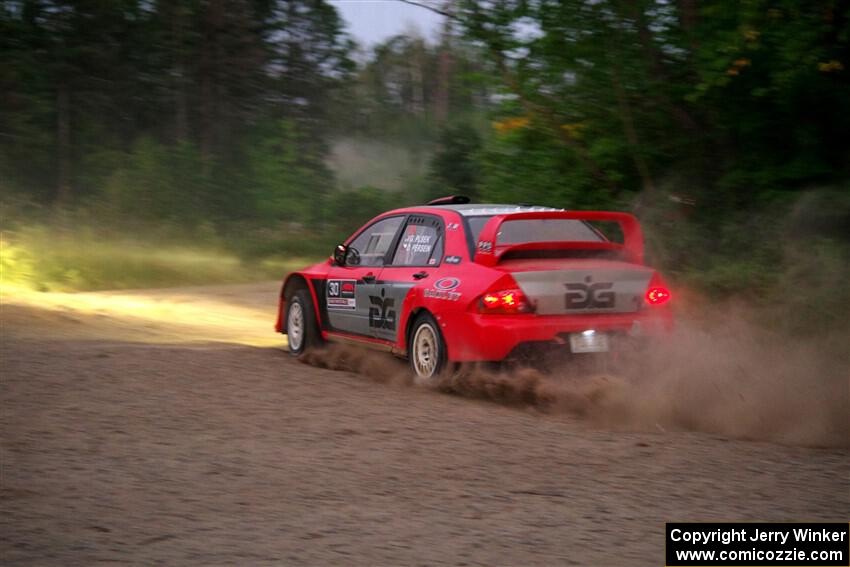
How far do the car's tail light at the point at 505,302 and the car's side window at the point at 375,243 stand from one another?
77.3 inches

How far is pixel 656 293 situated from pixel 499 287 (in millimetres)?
1335

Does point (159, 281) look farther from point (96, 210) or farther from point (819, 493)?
point (819, 493)

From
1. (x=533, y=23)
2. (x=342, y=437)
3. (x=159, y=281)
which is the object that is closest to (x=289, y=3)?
(x=159, y=281)

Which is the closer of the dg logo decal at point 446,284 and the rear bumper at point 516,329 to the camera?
the rear bumper at point 516,329

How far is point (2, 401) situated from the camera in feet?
24.6

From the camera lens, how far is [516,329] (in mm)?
7957

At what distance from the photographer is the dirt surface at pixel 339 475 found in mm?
4602

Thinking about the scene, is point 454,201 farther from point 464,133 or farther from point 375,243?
point 464,133

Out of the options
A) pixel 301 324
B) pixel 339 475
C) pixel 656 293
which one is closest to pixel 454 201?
pixel 301 324

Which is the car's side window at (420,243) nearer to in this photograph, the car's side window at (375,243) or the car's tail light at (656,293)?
the car's side window at (375,243)

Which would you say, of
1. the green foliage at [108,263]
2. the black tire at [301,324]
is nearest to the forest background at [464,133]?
the green foliage at [108,263]

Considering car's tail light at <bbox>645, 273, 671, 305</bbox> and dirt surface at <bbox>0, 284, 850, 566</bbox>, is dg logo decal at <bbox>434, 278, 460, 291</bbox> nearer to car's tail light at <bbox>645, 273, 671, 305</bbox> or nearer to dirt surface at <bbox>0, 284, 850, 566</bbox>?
dirt surface at <bbox>0, 284, 850, 566</bbox>

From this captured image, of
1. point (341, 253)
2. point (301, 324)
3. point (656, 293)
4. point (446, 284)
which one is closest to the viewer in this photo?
point (656, 293)

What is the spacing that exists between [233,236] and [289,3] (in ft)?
73.1
